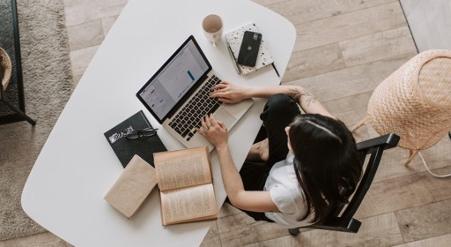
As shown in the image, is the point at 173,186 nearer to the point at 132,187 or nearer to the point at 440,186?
the point at 132,187

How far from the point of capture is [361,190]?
1.17 metres

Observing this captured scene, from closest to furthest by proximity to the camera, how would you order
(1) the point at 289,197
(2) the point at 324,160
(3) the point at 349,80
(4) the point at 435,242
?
(2) the point at 324,160 < (1) the point at 289,197 < (4) the point at 435,242 < (3) the point at 349,80

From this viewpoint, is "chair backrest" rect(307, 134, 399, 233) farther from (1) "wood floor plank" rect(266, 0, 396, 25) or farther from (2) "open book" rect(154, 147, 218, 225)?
(1) "wood floor plank" rect(266, 0, 396, 25)

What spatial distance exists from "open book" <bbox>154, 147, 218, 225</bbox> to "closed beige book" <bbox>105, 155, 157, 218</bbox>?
0.12 feet

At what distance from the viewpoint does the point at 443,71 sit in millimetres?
1635

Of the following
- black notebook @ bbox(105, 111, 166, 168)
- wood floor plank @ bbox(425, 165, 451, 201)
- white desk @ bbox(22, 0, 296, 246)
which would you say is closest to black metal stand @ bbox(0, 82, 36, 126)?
white desk @ bbox(22, 0, 296, 246)

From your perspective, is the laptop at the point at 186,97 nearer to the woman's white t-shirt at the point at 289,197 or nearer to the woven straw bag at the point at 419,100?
the woman's white t-shirt at the point at 289,197

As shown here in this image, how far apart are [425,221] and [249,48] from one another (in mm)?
1161

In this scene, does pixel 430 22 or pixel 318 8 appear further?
pixel 318 8

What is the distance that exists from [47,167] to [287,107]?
768mm

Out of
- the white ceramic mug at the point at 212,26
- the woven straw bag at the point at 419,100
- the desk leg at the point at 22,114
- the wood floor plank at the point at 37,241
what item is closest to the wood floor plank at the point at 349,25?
the woven straw bag at the point at 419,100

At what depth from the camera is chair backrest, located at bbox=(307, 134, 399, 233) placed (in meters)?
1.16

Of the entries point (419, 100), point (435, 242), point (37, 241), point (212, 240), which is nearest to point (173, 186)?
point (212, 240)

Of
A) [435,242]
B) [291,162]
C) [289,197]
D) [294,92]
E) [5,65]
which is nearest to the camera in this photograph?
[289,197]
